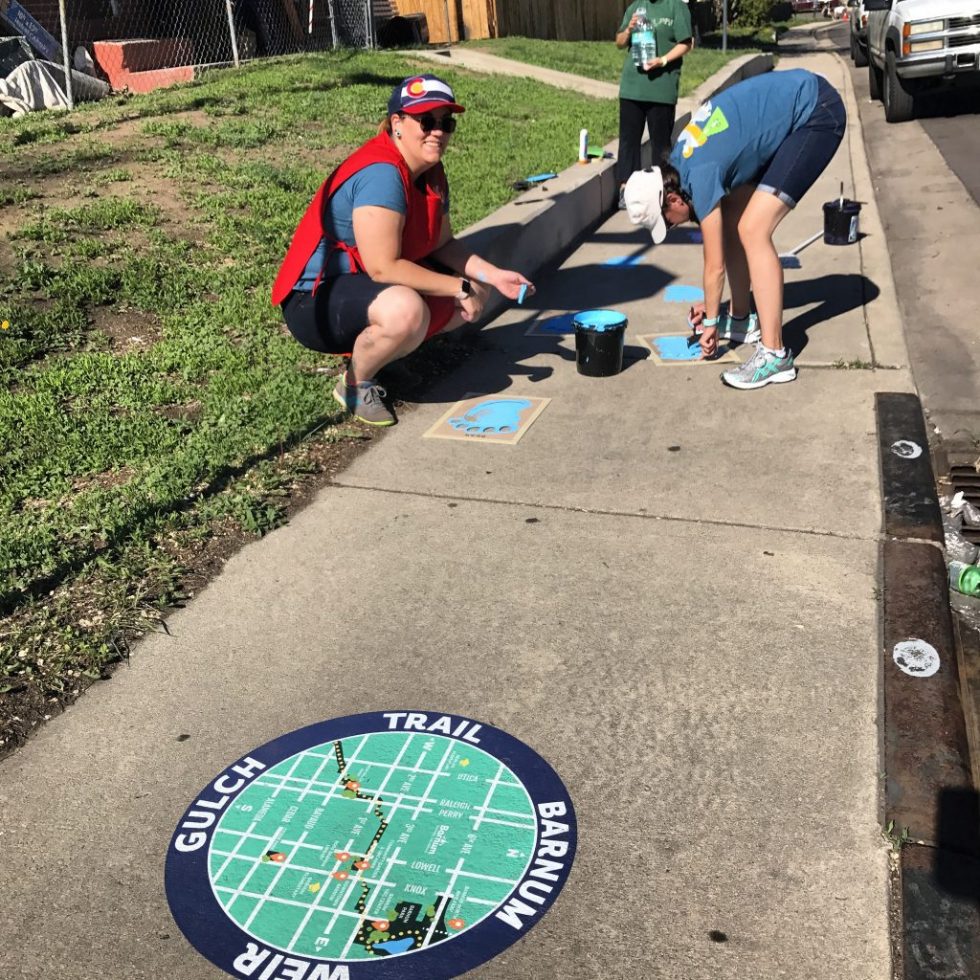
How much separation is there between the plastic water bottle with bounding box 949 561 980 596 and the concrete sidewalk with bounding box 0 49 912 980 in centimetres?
26

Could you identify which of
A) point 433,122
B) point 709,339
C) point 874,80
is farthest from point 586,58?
point 433,122

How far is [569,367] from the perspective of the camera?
5465 millimetres

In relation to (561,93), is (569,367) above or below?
below

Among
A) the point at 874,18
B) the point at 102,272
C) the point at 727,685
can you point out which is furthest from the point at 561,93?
the point at 727,685

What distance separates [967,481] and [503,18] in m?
20.3

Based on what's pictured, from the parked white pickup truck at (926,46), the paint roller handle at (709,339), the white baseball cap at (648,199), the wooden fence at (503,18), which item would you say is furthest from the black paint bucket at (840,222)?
the wooden fence at (503,18)

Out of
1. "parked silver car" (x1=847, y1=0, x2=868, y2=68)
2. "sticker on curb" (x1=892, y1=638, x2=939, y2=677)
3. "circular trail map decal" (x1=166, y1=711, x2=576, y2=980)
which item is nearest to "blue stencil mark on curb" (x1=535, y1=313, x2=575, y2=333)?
"sticker on curb" (x1=892, y1=638, x2=939, y2=677)

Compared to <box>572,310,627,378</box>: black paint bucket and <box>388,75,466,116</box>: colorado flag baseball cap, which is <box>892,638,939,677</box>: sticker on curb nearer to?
<box>572,310,627,378</box>: black paint bucket

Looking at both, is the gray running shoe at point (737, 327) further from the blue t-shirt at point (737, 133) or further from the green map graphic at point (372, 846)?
the green map graphic at point (372, 846)

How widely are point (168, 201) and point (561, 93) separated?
836 cm

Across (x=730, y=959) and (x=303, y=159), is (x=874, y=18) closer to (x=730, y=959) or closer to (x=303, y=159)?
(x=303, y=159)

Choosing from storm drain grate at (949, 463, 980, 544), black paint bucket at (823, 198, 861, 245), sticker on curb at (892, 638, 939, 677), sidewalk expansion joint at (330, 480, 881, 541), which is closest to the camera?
→ sticker on curb at (892, 638, 939, 677)

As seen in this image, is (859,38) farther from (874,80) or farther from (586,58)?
(586,58)

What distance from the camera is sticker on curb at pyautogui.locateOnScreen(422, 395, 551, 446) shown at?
466 centimetres
